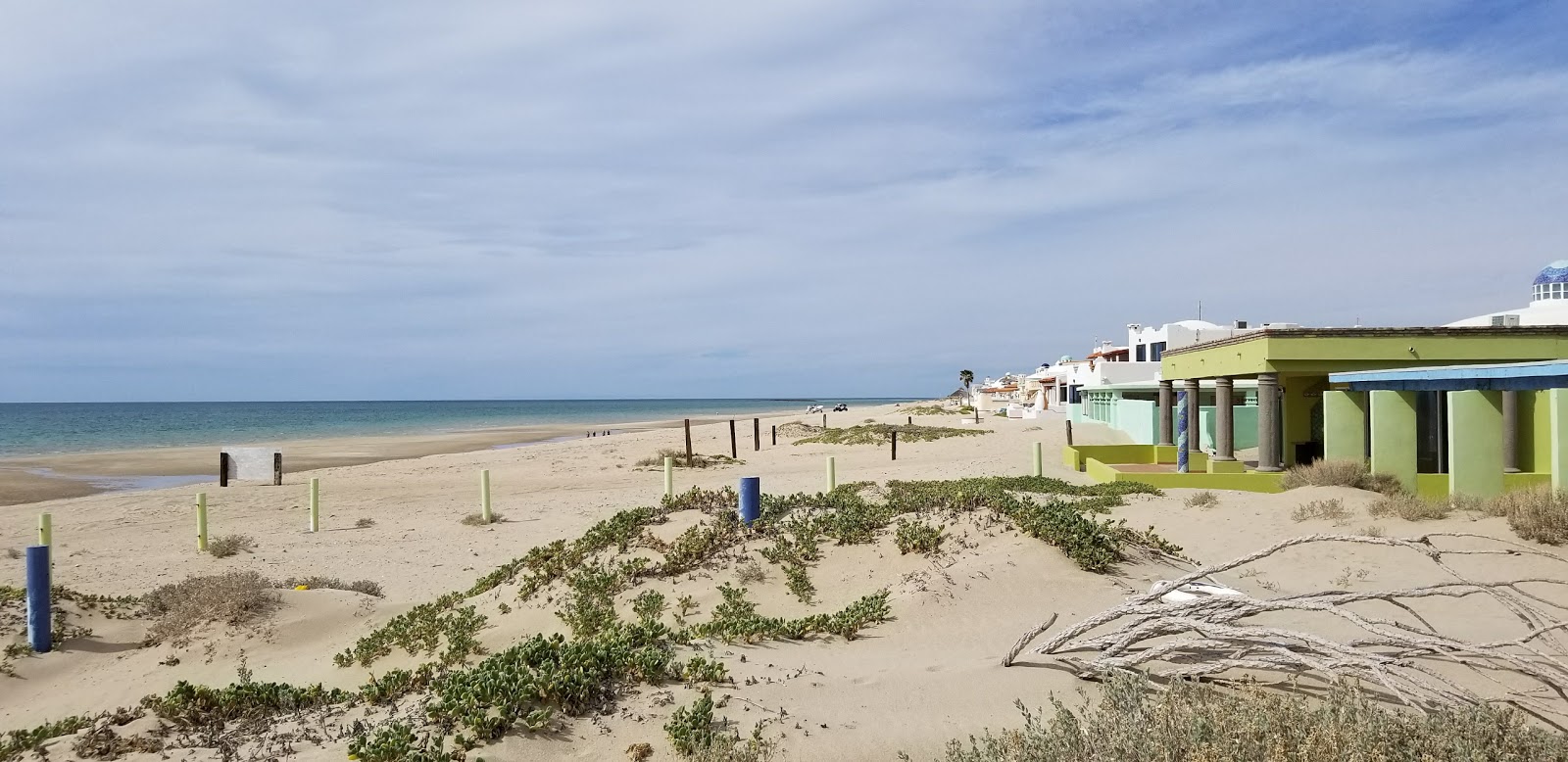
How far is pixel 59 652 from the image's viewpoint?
348 inches

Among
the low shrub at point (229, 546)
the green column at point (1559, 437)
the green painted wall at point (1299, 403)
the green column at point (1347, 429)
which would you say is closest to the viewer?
the green column at point (1559, 437)

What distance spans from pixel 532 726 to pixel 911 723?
7.45ft

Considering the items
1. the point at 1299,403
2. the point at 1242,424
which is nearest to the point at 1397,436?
the point at 1299,403

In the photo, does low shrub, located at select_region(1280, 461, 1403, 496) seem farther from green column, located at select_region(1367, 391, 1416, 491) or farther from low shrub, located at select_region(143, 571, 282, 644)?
low shrub, located at select_region(143, 571, 282, 644)

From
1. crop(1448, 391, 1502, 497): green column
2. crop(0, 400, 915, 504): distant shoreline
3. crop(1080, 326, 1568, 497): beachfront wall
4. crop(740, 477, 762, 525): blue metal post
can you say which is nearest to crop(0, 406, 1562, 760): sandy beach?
crop(740, 477, 762, 525): blue metal post

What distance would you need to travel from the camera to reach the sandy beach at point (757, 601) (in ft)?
18.2

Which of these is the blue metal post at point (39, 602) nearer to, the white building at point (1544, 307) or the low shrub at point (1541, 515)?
the low shrub at point (1541, 515)

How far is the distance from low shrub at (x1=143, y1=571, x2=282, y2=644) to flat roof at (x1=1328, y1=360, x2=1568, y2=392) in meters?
16.0

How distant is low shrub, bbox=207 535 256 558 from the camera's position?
14820 mm

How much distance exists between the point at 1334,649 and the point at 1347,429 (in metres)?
13.6

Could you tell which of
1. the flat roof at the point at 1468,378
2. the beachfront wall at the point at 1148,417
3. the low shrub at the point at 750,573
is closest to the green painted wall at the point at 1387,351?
the flat roof at the point at 1468,378

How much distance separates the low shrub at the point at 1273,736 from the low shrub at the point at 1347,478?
11609 millimetres

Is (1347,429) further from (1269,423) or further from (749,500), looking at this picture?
(749,500)

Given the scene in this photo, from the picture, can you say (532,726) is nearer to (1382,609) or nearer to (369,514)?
(1382,609)
